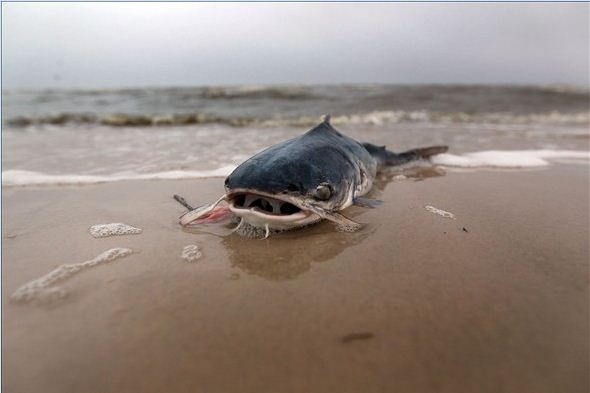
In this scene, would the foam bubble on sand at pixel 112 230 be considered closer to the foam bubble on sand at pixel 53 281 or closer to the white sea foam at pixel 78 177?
the foam bubble on sand at pixel 53 281

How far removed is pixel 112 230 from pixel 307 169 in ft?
4.82

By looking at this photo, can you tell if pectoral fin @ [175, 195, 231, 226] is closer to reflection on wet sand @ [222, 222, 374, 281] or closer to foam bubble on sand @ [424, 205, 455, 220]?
reflection on wet sand @ [222, 222, 374, 281]

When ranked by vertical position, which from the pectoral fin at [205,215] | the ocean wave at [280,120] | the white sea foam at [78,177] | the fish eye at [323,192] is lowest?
the pectoral fin at [205,215]

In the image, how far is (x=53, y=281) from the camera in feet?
7.07

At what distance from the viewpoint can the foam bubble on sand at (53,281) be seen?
2008 mm

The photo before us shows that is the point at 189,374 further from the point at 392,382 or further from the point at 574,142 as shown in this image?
the point at 574,142

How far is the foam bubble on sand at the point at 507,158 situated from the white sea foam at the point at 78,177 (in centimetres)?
298

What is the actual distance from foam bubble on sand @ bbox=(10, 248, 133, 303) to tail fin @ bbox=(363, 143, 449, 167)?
3214 mm

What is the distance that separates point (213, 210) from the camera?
2883 millimetres

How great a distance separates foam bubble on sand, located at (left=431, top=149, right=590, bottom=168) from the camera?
5059mm

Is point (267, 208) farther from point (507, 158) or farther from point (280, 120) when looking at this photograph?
point (280, 120)

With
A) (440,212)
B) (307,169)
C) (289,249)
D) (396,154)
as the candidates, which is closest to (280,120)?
(396,154)

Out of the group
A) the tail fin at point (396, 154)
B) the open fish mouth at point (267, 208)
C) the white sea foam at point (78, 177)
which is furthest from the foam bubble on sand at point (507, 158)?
the open fish mouth at point (267, 208)

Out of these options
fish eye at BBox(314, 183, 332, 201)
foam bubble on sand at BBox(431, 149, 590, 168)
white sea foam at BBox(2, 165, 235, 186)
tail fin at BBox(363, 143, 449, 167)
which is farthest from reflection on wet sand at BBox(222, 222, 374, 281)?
foam bubble on sand at BBox(431, 149, 590, 168)
